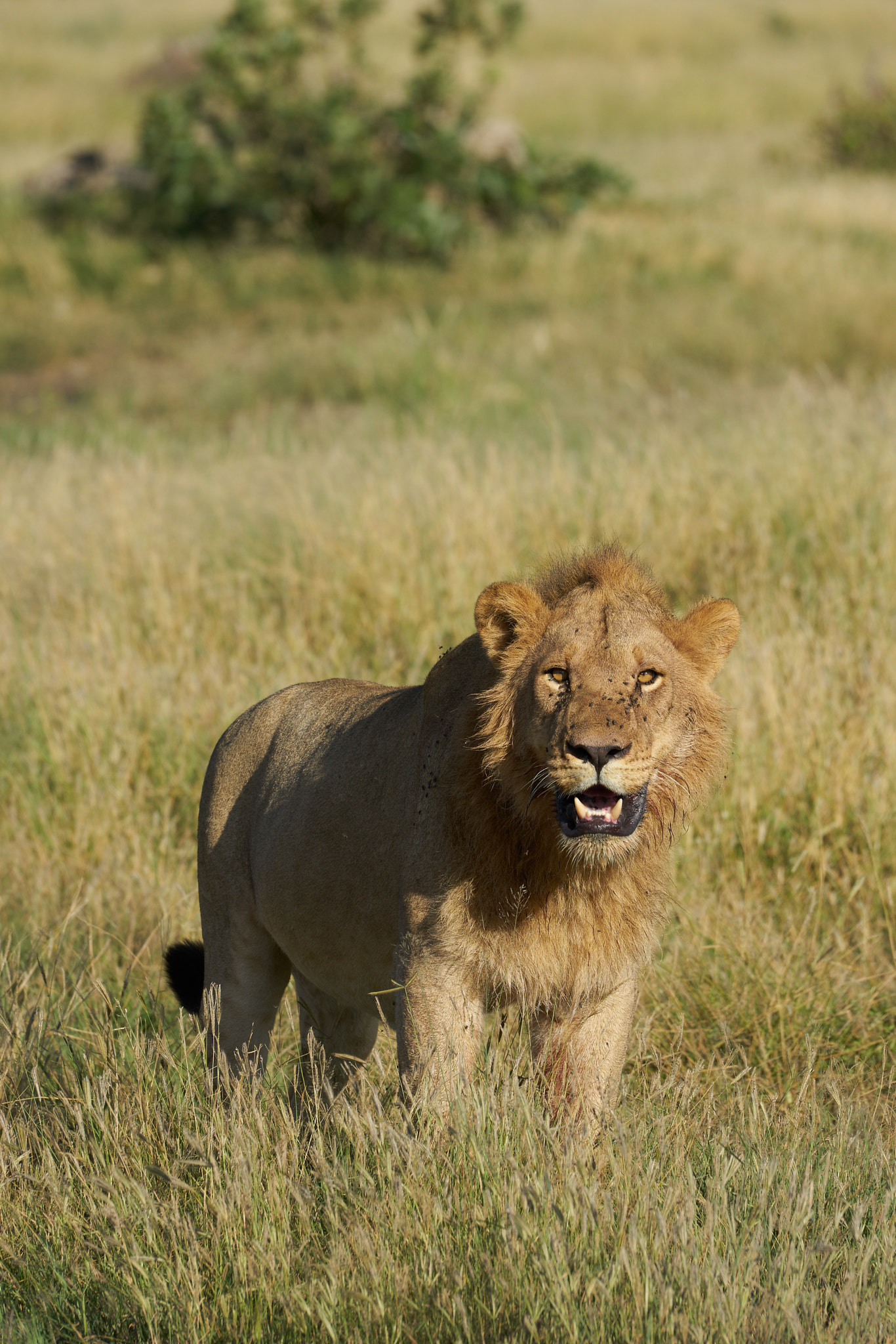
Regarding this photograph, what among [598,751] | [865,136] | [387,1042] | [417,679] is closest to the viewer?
[598,751]

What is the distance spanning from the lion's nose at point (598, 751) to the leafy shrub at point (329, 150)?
13.8 meters

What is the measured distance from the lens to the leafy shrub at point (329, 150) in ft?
52.2

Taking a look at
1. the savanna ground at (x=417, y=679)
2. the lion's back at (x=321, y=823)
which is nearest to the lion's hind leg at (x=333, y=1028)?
the savanna ground at (x=417, y=679)

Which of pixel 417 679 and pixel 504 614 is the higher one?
pixel 504 614

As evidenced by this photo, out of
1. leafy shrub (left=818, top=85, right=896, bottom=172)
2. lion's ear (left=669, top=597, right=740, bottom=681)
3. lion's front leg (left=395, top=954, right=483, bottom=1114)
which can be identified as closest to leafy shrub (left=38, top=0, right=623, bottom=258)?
leafy shrub (left=818, top=85, right=896, bottom=172)

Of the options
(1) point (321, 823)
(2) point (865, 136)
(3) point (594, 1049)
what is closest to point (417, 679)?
(1) point (321, 823)

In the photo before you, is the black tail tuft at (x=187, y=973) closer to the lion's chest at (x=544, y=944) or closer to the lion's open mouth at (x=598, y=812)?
the lion's chest at (x=544, y=944)

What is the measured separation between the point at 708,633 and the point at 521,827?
539 mm

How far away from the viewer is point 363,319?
46.2ft

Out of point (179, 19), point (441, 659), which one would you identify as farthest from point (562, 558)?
point (179, 19)

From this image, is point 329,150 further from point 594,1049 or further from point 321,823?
point 594,1049

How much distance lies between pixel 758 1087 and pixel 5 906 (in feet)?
8.07

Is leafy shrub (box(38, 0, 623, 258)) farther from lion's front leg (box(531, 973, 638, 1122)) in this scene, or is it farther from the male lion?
lion's front leg (box(531, 973, 638, 1122))

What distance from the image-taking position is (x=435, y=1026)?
2773mm
